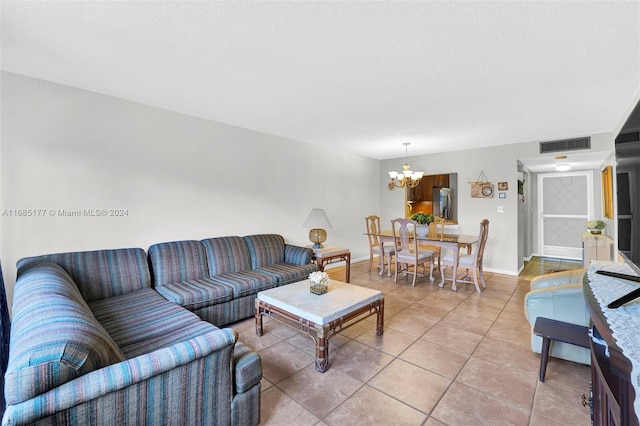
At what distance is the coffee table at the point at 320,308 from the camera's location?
85.7 inches

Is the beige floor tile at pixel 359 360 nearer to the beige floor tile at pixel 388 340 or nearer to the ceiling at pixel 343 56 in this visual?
the beige floor tile at pixel 388 340

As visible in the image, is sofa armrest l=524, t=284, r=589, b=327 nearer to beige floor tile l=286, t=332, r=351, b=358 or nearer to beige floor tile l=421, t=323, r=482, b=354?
beige floor tile l=421, t=323, r=482, b=354

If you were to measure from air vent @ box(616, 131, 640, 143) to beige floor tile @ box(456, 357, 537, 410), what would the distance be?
166 centimetres

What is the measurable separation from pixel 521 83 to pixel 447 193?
3541 millimetres

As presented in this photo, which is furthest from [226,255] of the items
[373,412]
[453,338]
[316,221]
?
[453,338]

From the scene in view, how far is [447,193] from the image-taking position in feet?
19.4

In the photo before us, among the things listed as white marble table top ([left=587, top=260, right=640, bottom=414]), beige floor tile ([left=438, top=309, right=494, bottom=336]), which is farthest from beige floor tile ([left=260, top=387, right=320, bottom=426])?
beige floor tile ([left=438, top=309, right=494, bottom=336])

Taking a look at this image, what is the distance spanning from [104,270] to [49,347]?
1936mm

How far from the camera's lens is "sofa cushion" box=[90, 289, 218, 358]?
1.81m

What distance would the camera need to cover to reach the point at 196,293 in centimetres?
272

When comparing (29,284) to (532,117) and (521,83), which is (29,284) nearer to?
(521,83)

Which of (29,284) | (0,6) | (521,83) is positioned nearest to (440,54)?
(521,83)

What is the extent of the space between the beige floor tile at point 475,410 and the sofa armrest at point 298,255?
93.0 inches

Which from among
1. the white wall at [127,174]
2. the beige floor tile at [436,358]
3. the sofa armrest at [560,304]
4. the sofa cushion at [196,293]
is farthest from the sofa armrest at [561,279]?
the white wall at [127,174]
